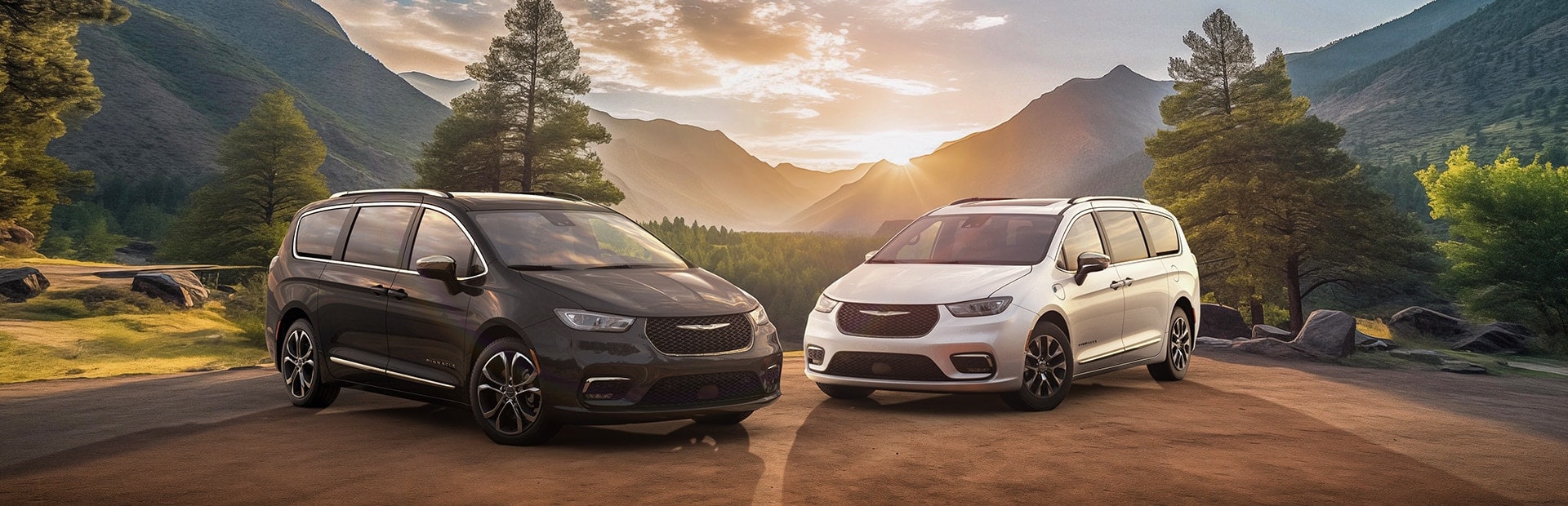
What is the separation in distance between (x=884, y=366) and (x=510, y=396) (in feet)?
10.9

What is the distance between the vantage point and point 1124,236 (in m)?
11.6

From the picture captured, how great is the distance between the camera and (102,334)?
19.9 m

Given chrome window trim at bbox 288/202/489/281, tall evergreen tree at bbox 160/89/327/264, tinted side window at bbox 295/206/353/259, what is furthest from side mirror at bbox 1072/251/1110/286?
tall evergreen tree at bbox 160/89/327/264

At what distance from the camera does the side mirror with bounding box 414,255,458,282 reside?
7.70 metres

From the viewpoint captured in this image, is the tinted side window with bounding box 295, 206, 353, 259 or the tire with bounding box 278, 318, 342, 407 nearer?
the tire with bounding box 278, 318, 342, 407

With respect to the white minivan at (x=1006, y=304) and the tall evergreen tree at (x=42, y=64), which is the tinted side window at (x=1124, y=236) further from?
the tall evergreen tree at (x=42, y=64)

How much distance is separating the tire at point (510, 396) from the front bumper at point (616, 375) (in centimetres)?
14

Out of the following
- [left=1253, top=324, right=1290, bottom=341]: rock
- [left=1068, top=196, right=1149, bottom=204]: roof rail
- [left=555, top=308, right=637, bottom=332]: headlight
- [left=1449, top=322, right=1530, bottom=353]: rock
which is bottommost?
[left=1449, top=322, right=1530, bottom=353]: rock

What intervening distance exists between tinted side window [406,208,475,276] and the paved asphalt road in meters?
1.32

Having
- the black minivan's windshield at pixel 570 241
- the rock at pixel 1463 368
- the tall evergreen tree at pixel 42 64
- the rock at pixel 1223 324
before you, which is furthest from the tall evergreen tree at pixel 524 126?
the black minivan's windshield at pixel 570 241

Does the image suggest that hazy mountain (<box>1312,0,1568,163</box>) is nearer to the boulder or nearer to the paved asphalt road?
the boulder

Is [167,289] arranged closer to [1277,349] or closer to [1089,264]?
[1089,264]

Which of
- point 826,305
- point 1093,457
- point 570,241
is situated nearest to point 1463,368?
point 826,305

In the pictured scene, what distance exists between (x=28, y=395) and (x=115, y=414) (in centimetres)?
258
